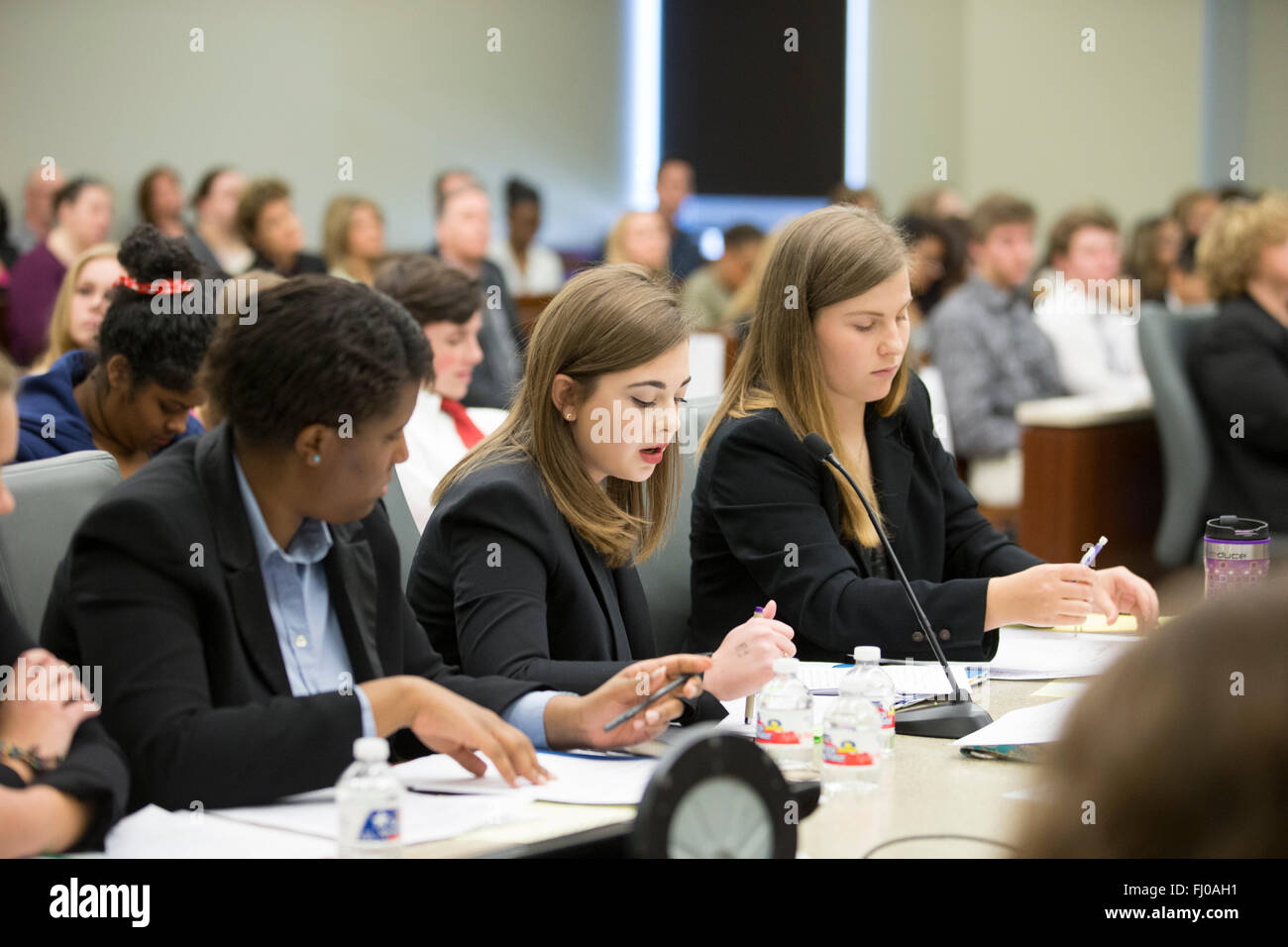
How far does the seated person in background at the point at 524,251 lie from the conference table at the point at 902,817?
7.87 meters

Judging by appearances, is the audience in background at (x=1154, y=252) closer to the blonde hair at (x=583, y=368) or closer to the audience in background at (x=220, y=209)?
the audience in background at (x=220, y=209)

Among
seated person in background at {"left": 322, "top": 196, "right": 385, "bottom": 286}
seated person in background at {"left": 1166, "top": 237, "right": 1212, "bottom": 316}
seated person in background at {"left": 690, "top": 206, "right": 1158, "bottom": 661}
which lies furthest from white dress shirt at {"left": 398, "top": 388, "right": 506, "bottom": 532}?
seated person in background at {"left": 1166, "top": 237, "right": 1212, "bottom": 316}

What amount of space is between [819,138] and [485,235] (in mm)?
4435

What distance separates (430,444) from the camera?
3.50m

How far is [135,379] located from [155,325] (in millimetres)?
114

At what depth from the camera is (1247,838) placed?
64 cm

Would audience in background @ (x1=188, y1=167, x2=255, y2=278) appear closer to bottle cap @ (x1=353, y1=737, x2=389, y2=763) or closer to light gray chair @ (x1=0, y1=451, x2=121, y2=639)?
light gray chair @ (x1=0, y1=451, x2=121, y2=639)

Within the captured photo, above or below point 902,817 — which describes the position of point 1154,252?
above

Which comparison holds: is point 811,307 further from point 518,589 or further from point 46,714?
point 46,714

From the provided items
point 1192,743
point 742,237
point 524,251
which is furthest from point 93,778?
point 524,251

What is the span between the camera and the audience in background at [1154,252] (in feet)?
25.7

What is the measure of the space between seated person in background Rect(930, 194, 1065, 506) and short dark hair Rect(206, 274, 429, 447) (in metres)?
4.20

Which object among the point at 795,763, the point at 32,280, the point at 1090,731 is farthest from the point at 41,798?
the point at 32,280

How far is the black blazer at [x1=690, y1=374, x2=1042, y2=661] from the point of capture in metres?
2.22
